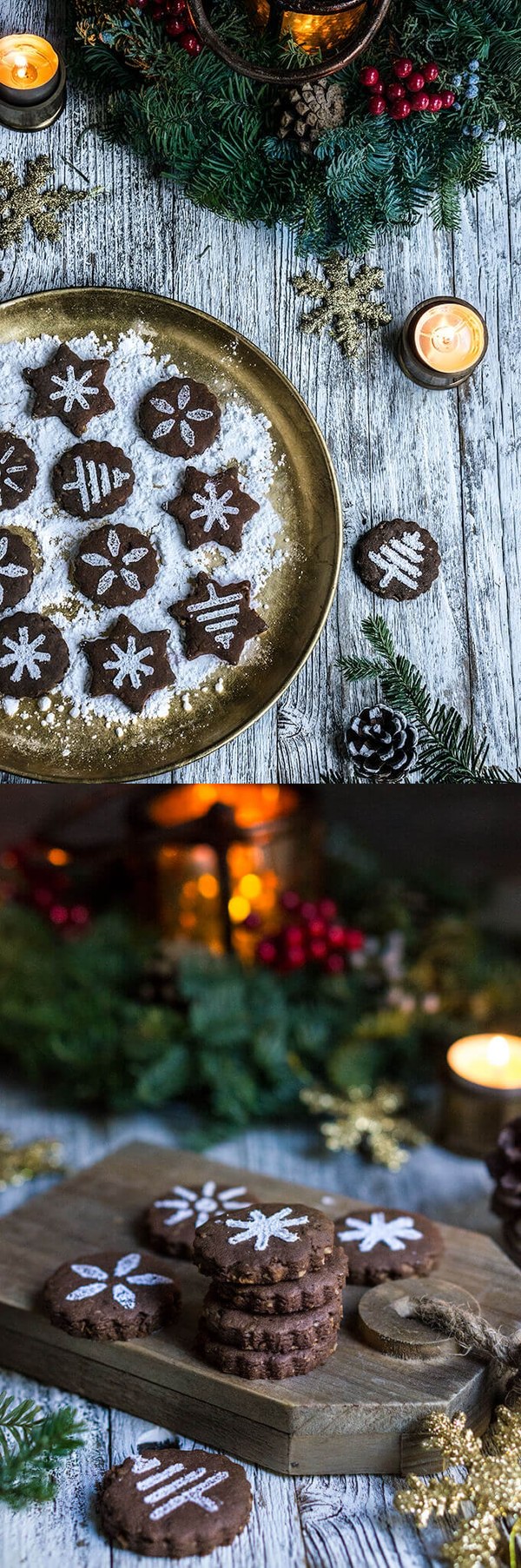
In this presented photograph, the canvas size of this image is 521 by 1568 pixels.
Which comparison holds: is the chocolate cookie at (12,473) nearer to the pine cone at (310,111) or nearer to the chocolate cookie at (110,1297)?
the pine cone at (310,111)

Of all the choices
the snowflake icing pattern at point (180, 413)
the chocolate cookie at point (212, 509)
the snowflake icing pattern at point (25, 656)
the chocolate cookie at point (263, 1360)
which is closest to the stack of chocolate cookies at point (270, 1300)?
the chocolate cookie at point (263, 1360)

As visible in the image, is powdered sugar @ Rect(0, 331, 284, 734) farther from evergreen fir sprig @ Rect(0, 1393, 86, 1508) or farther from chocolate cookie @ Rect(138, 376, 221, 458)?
evergreen fir sprig @ Rect(0, 1393, 86, 1508)

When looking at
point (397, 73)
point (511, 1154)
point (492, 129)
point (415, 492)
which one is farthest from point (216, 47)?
point (511, 1154)

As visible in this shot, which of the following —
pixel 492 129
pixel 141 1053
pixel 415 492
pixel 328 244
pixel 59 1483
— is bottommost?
pixel 59 1483

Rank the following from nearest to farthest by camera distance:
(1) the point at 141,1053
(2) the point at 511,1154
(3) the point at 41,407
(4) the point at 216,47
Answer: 1. (4) the point at 216,47
2. (3) the point at 41,407
3. (2) the point at 511,1154
4. (1) the point at 141,1053

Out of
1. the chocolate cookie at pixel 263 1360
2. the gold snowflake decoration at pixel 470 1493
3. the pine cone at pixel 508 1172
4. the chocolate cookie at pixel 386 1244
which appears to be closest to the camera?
the gold snowflake decoration at pixel 470 1493

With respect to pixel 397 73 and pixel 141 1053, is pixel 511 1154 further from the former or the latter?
pixel 397 73

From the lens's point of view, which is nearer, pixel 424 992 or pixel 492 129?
pixel 492 129
